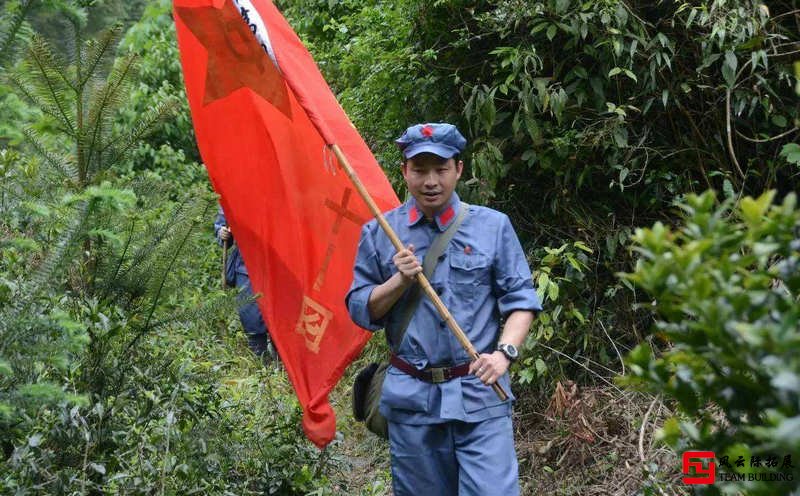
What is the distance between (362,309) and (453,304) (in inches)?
14.2

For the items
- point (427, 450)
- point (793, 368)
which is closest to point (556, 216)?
point (427, 450)

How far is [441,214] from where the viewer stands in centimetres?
434

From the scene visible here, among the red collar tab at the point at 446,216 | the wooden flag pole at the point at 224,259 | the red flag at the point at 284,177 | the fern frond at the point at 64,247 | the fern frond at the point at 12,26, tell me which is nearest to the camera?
the fern frond at the point at 12,26

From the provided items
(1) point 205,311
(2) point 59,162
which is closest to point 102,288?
(1) point 205,311

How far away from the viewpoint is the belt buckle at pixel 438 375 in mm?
4137

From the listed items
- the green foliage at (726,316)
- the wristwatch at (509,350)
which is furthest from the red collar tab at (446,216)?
the green foliage at (726,316)

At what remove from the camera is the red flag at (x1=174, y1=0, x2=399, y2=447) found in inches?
193

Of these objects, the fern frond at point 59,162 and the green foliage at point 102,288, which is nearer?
the green foliage at point 102,288

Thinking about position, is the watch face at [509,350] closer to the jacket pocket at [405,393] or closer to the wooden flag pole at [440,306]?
the wooden flag pole at [440,306]

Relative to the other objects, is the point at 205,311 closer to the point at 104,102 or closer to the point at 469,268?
the point at 104,102

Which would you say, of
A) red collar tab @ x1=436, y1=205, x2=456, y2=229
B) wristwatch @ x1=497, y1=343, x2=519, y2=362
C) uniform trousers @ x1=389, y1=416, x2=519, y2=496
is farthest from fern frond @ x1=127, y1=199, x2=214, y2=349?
wristwatch @ x1=497, y1=343, x2=519, y2=362

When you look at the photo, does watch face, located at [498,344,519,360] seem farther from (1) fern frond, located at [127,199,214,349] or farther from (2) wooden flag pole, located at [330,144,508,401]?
(1) fern frond, located at [127,199,214,349]

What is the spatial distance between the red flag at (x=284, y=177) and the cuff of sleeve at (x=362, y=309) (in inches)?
22.5

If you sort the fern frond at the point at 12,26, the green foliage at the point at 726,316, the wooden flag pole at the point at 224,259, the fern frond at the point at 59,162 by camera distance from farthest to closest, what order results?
the wooden flag pole at the point at 224,259, the fern frond at the point at 59,162, the fern frond at the point at 12,26, the green foliage at the point at 726,316
